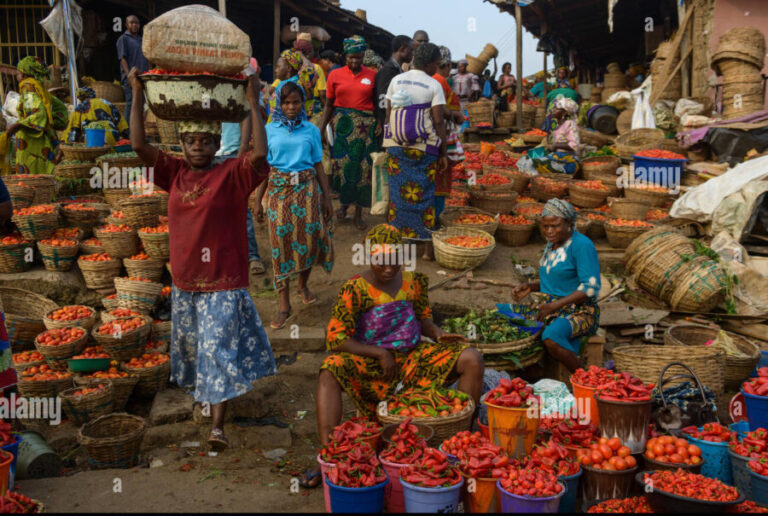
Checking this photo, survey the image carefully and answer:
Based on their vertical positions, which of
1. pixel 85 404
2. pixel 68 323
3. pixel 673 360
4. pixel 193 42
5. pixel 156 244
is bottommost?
pixel 85 404

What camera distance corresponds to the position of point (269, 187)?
18.1 feet

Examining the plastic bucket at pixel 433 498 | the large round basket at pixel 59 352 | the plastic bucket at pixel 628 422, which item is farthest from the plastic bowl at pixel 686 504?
the large round basket at pixel 59 352

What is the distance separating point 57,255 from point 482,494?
5310 mm

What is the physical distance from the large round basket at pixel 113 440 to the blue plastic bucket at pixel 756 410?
348cm

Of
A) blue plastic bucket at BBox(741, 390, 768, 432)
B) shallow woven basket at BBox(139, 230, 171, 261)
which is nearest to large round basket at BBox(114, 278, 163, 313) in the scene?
shallow woven basket at BBox(139, 230, 171, 261)

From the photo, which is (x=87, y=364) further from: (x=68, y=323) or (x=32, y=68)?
(x=32, y=68)

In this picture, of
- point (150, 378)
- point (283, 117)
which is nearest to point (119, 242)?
point (150, 378)

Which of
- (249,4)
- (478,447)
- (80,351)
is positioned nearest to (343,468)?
(478,447)

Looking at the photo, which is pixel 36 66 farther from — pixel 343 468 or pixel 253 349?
pixel 343 468

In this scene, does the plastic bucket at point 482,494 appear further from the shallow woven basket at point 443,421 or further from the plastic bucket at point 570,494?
the shallow woven basket at point 443,421

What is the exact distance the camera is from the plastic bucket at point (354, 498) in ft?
8.87

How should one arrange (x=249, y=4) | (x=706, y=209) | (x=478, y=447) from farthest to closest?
(x=249, y=4), (x=706, y=209), (x=478, y=447)

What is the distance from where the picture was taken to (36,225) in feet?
21.7

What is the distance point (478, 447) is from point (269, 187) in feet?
10.5
